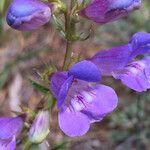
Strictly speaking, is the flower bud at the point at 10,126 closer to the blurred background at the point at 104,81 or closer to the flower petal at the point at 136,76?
the flower petal at the point at 136,76

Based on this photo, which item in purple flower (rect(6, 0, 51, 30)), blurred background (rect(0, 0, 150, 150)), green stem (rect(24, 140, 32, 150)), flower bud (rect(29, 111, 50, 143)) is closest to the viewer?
purple flower (rect(6, 0, 51, 30))

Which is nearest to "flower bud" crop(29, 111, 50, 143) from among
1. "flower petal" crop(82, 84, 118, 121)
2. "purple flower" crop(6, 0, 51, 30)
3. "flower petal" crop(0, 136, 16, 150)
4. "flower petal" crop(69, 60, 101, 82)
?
"flower petal" crop(0, 136, 16, 150)

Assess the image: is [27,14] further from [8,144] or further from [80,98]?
[8,144]

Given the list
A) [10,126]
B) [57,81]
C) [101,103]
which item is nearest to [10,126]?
[10,126]

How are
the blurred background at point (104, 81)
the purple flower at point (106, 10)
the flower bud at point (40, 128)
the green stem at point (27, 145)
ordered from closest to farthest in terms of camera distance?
the purple flower at point (106, 10) < the flower bud at point (40, 128) < the green stem at point (27, 145) < the blurred background at point (104, 81)

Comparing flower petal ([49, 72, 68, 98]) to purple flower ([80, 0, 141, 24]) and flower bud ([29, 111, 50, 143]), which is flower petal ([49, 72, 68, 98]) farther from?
purple flower ([80, 0, 141, 24])

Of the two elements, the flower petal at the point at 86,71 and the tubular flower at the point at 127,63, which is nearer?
the flower petal at the point at 86,71

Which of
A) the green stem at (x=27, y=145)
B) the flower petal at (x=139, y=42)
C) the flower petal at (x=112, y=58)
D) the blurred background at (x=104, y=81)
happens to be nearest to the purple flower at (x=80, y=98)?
the flower petal at (x=112, y=58)
